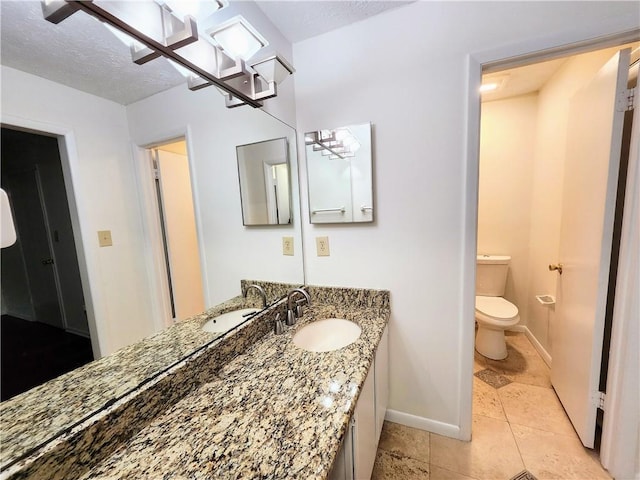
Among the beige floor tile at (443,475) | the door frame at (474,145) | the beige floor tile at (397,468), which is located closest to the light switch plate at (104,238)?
the door frame at (474,145)

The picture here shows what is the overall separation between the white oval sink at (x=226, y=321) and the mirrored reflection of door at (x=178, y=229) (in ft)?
0.26

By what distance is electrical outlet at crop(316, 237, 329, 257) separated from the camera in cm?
154

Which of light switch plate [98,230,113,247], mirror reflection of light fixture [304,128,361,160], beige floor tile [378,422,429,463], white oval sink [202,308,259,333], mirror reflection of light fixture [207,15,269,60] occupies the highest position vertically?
mirror reflection of light fixture [207,15,269,60]

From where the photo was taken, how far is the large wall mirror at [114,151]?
537 millimetres

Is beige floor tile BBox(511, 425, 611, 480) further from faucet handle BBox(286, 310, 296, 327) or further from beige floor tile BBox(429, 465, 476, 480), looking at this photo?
faucet handle BBox(286, 310, 296, 327)

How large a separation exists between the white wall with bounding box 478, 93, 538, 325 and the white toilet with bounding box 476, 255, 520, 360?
19 cm

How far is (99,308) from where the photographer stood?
2.22 ft

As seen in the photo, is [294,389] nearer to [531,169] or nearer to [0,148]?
[0,148]

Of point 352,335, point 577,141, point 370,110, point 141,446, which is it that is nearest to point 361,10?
point 370,110

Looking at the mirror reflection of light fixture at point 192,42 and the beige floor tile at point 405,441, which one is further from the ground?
the mirror reflection of light fixture at point 192,42

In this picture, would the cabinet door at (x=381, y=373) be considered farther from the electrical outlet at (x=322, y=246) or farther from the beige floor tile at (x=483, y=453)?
the electrical outlet at (x=322, y=246)

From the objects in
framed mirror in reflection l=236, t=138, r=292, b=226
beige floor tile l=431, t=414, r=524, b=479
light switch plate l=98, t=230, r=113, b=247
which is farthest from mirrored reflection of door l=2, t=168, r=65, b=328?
beige floor tile l=431, t=414, r=524, b=479

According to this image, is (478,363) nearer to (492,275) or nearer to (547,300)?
(547,300)

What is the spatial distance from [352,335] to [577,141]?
1748mm
